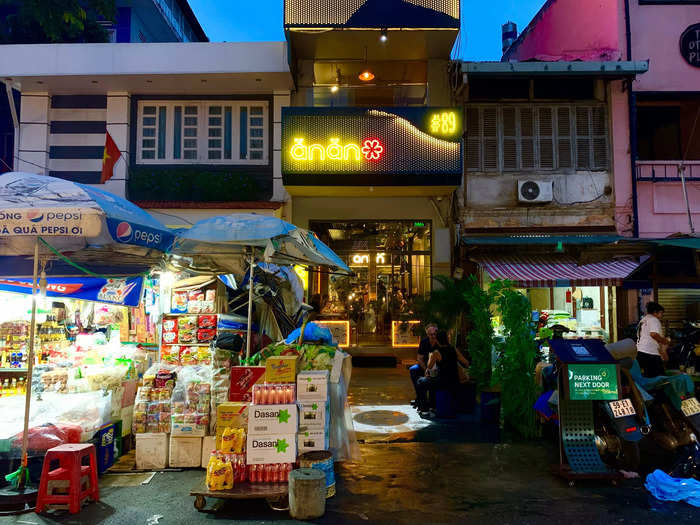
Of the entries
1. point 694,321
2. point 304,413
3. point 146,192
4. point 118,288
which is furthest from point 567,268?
point 146,192

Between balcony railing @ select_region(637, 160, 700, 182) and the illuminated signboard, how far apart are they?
5361 millimetres

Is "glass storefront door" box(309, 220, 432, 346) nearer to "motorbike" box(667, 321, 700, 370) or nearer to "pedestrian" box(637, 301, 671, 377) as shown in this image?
"motorbike" box(667, 321, 700, 370)

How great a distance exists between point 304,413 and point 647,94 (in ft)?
45.0

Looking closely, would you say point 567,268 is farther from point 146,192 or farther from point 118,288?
point 146,192

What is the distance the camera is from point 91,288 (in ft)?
29.6

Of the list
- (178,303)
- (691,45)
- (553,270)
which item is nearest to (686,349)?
(553,270)

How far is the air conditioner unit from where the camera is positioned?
1407 cm

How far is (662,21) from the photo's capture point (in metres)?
14.6

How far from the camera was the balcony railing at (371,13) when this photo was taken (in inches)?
515

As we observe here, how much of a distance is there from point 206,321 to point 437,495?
6132 mm

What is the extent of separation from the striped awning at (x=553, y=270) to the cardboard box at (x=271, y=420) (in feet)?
23.8

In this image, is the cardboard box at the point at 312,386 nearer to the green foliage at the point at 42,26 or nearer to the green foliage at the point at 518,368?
the green foliage at the point at 518,368

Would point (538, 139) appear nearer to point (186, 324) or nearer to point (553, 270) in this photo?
point (553, 270)

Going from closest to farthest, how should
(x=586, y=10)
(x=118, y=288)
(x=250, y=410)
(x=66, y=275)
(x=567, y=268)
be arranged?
(x=250, y=410), (x=66, y=275), (x=118, y=288), (x=567, y=268), (x=586, y=10)
